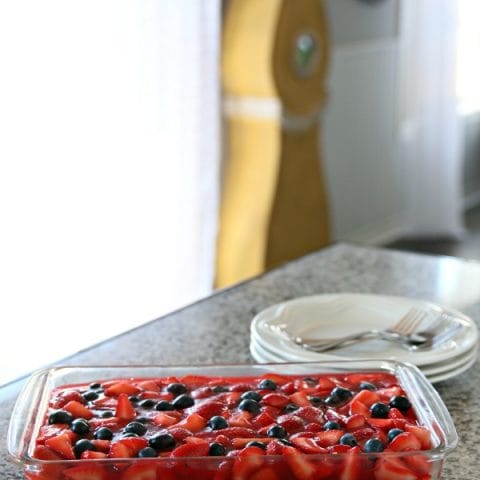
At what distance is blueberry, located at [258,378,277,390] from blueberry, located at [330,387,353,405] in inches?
2.5

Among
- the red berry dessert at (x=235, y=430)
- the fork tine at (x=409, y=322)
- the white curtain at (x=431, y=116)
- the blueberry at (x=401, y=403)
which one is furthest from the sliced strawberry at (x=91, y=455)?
the white curtain at (x=431, y=116)

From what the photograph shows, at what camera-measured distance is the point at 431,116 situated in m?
4.76

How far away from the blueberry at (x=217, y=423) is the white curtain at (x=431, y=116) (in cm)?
396

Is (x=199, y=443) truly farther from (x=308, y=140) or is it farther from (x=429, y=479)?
(x=308, y=140)

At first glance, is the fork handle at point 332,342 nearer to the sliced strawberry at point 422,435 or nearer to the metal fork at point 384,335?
the metal fork at point 384,335

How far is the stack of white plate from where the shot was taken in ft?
3.92

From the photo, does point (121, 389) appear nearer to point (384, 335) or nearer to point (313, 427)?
point (313, 427)

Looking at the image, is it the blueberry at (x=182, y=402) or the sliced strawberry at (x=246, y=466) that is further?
the blueberry at (x=182, y=402)

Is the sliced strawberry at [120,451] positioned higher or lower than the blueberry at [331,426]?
higher

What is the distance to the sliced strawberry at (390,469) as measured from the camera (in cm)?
83

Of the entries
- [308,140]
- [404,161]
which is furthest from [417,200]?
[308,140]

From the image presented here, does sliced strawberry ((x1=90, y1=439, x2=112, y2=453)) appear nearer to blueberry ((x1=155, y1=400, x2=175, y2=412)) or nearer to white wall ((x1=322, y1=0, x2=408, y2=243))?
blueberry ((x1=155, y1=400, x2=175, y2=412))

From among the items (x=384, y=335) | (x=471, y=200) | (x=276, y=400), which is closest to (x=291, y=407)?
(x=276, y=400)

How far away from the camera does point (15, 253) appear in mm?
2535
